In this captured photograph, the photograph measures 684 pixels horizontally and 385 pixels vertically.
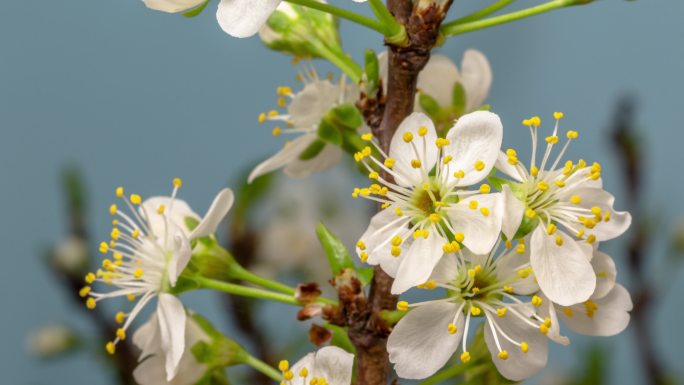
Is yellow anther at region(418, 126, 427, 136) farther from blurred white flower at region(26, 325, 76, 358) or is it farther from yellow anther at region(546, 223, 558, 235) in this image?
blurred white flower at region(26, 325, 76, 358)

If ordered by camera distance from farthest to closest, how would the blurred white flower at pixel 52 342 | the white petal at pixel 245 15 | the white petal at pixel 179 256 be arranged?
the blurred white flower at pixel 52 342 → the white petal at pixel 179 256 → the white petal at pixel 245 15

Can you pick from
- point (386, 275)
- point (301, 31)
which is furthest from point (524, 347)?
point (301, 31)

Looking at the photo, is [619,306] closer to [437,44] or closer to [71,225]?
[437,44]

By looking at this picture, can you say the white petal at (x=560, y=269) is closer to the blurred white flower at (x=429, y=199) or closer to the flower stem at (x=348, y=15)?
the blurred white flower at (x=429, y=199)

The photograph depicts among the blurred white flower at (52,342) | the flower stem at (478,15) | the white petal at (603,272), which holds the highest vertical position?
the flower stem at (478,15)

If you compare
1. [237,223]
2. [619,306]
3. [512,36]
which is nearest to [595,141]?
[512,36]

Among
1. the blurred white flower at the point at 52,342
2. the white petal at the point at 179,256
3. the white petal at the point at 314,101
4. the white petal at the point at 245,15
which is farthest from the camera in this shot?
the blurred white flower at the point at 52,342

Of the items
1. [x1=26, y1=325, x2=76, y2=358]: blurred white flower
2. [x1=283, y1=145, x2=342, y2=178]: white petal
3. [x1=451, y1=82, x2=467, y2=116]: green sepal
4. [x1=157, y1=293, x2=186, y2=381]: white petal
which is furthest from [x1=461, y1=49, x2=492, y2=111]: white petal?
[x1=26, y1=325, x2=76, y2=358]: blurred white flower

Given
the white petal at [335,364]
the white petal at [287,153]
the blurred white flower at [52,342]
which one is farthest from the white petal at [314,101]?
the blurred white flower at [52,342]
